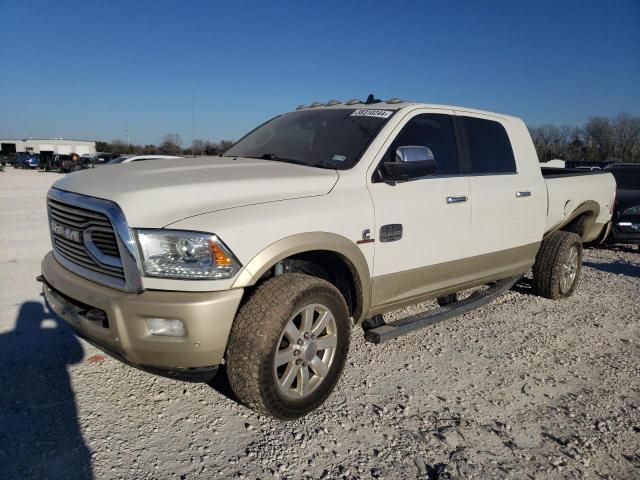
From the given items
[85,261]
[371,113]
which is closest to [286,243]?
[85,261]

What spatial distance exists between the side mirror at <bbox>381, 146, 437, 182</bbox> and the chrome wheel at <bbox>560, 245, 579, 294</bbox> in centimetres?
289

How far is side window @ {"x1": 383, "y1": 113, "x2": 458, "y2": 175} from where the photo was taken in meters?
3.84

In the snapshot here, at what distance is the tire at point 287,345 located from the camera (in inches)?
105

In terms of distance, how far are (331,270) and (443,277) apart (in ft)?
3.51

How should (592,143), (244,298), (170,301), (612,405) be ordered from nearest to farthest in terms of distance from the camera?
(170,301)
(244,298)
(612,405)
(592,143)

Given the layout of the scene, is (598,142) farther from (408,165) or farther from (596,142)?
(408,165)

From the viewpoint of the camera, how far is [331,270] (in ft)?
11.3

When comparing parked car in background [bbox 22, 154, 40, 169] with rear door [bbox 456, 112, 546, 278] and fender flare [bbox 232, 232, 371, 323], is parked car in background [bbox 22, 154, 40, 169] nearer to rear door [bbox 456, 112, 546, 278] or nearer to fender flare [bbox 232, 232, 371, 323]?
Result: rear door [bbox 456, 112, 546, 278]

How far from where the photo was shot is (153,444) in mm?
2691

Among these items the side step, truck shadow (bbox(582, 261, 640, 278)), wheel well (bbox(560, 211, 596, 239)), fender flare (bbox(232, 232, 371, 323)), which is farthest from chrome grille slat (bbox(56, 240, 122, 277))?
truck shadow (bbox(582, 261, 640, 278))

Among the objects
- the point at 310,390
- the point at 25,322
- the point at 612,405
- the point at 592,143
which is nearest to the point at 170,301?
the point at 310,390

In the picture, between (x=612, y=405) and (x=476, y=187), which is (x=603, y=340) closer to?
(x=612, y=405)

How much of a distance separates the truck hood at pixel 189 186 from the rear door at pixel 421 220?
503 mm

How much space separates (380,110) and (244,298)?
1937mm
